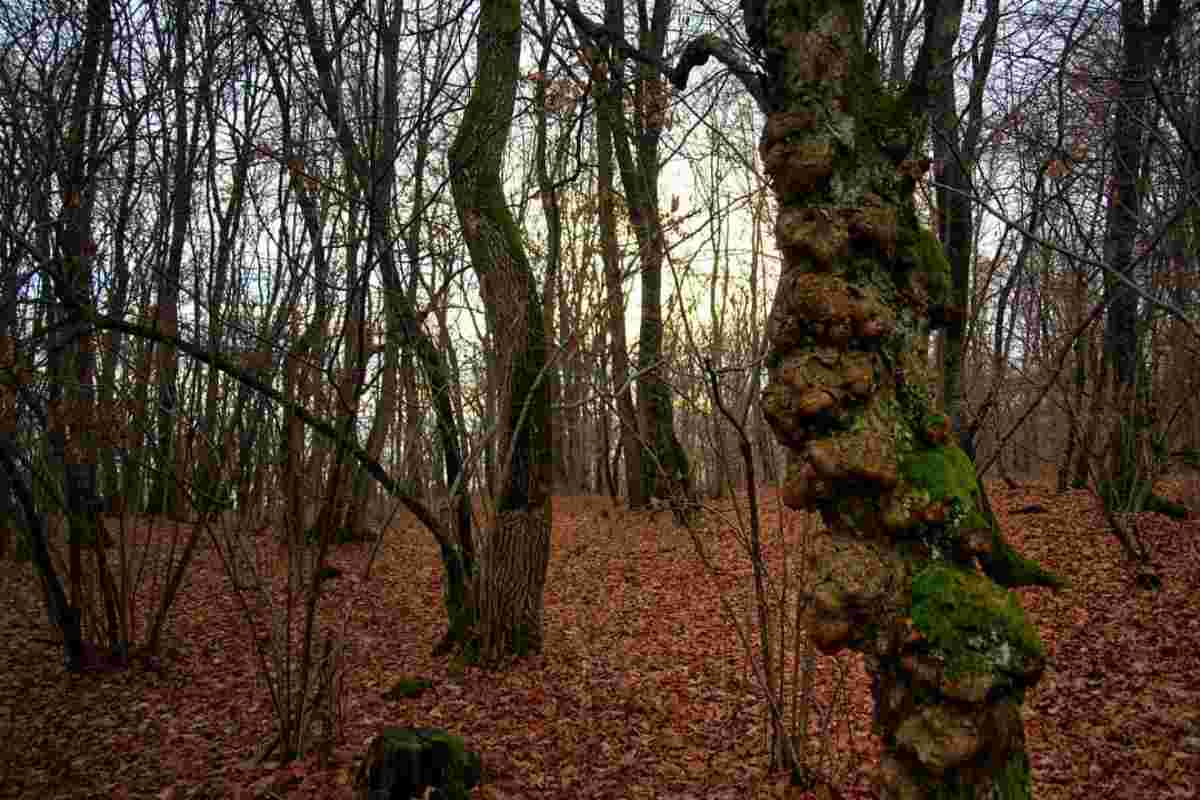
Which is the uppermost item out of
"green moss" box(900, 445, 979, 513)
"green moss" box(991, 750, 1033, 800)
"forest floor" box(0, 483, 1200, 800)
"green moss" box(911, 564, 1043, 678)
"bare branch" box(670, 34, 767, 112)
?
"bare branch" box(670, 34, 767, 112)

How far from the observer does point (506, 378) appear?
507cm

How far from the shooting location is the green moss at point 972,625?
1.96 meters

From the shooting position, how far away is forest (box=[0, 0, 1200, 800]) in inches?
90.6

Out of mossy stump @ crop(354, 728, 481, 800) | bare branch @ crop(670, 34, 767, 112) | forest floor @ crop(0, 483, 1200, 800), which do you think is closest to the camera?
bare branch @ crop(670, 34, 767, 112)

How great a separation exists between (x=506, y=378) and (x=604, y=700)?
7.14 ft

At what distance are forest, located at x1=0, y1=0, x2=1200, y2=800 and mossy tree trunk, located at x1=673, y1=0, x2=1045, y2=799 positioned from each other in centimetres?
1

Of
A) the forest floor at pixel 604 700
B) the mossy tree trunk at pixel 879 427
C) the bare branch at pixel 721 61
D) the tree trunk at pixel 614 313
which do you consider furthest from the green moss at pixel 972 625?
the tree trunk at pixel 614 313

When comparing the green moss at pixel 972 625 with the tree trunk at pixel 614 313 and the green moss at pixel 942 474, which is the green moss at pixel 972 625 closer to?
the green moss at pixel 942 474

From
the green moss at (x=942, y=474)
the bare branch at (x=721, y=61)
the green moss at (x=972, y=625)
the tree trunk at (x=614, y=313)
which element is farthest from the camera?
the tree trunk at (x=614, y=313)

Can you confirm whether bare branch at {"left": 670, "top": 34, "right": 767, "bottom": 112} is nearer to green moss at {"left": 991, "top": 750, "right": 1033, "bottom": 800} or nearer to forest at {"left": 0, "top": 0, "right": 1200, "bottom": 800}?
forest at {"left": 0, "top": 0, "right": 1200, "bottom": 800}

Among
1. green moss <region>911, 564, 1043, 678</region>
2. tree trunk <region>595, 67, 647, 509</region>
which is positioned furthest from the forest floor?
tree trunk <region>595, 67, 647, 509</region>

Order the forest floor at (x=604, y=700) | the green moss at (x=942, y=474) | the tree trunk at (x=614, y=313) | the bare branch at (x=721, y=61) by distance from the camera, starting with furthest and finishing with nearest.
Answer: the tree trunk at (x=614, y=313)
the forest floor at (x=604, y=700)
the bare branch at (x=721, y=61)
the green moss at (x=942, y=474)

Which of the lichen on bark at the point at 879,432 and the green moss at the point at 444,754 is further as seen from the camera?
the green moss at the point at 444,754

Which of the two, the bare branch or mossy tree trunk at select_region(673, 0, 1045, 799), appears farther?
the bare branch
